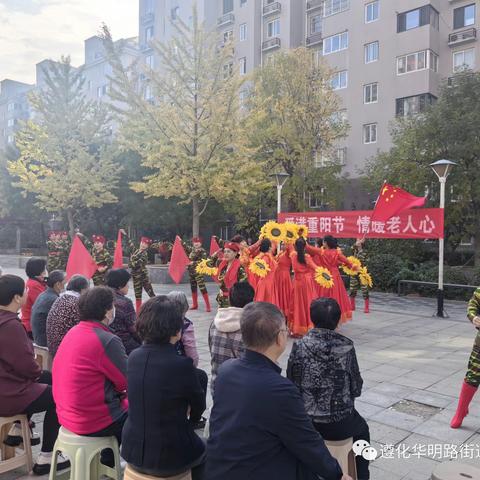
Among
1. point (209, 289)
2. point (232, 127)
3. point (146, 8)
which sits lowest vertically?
point (209, 289)

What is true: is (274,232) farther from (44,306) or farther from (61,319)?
(61,319)

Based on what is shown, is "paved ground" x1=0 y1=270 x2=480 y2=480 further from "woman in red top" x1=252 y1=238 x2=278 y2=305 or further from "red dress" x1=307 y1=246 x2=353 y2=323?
"woman in red top" x1=252 y1=238 x2=278 y2=305

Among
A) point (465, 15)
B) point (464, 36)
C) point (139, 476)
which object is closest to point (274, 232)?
point (139, 476)

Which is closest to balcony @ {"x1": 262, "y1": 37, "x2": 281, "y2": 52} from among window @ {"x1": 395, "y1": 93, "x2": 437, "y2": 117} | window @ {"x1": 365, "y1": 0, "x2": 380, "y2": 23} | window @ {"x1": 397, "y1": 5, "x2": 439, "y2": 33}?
window @ {"x1": 365, "y1": 0, "x2": 380, "y2": 23}

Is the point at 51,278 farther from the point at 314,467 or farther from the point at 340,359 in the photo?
the point at 314,467

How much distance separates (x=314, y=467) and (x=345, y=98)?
2905 cm

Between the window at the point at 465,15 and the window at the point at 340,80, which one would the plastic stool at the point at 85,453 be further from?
the window at the point at 465,15

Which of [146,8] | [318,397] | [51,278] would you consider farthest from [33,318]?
[146,8]

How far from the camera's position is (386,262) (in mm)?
16141

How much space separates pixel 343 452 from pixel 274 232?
19.1 ft

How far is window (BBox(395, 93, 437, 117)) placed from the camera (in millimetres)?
25578

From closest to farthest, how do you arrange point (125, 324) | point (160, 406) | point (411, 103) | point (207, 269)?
point (160, 406) → point (125, 324) → point (207, 269) → point (411, 103)

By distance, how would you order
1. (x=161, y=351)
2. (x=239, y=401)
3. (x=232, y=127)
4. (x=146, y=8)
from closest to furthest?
(x=239, y=401)
(x=161, y=351)
(x=232, y=127)
(x=146, y=8)

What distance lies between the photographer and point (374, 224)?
11.8 metres
